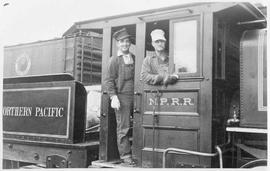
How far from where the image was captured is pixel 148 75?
309cm

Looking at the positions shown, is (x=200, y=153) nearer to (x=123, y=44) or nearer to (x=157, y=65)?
(x=157, y=65)

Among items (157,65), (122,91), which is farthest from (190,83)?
(122,91)

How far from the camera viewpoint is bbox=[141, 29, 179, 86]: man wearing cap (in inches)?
119

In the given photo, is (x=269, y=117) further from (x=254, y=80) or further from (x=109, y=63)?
(x=109, y=63)

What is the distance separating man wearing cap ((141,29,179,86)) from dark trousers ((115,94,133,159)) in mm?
362

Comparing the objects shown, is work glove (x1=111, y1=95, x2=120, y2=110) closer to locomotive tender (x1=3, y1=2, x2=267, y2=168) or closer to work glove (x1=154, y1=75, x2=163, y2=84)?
locomotive tender (x1=3, y1=2, x2=267, y2=168)

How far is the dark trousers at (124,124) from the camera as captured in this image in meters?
3.31

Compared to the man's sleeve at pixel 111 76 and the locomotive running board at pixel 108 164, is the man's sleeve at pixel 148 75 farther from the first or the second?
the locomotive running board at pixel 108 164

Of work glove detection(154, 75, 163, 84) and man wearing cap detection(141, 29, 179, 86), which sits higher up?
man wearing cap detection(141, 29, 179, 86)

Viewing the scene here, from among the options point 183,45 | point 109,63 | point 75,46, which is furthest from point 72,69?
point 183,45

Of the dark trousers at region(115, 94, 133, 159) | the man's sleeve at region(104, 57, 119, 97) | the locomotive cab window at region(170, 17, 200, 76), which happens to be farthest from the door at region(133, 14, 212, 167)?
the man's sleeve at region(104, 57, 119, 97)

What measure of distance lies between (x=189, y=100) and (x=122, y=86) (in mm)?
777

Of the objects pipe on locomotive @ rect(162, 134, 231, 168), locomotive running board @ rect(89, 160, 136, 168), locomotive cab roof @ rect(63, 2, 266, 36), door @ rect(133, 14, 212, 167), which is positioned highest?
locomotive cab roof @ rect(63, 2, 266, 36)

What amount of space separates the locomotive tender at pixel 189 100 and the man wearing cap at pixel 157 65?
0.07 meters
